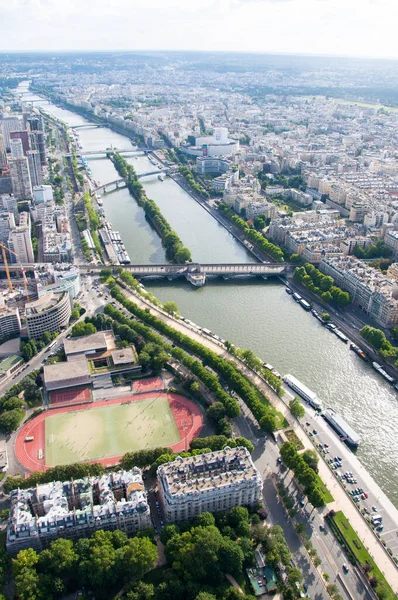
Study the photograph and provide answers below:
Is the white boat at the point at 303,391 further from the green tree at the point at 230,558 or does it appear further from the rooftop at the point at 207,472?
the green tree at the point at 230,558

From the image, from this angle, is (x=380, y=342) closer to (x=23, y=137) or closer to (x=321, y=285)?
(x=321, y=285)

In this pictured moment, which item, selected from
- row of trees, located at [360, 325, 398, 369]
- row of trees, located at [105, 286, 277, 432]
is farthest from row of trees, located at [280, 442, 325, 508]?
row of trees, located at [360, 325, 398, 369]

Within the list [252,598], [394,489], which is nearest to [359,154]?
[394,489]

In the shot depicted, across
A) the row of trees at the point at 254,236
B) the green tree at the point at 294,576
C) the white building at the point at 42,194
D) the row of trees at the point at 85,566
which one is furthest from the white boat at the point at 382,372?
the white building at the point at 42,194

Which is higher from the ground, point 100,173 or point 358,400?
point 100,173

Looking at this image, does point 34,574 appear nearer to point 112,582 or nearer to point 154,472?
point 112,582
